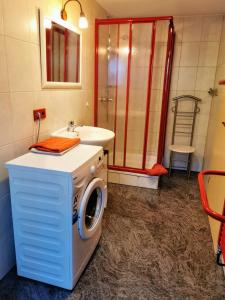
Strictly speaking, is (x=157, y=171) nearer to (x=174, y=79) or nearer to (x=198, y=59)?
(x=174, y=79)

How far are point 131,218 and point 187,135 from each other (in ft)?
6.16

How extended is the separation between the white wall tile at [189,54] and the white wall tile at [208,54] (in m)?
0.07

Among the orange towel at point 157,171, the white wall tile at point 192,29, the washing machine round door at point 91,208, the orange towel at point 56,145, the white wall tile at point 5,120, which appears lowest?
the orange towel at point 157,171

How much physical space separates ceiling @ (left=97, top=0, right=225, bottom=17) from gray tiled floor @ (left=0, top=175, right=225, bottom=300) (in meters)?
2.38

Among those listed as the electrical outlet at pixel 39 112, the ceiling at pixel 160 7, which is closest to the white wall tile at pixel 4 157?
the electrical outlet at pixel 39 112

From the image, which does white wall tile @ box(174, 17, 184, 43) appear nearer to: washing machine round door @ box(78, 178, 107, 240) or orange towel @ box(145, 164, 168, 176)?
orange towel @ box(145, 164, 168, 176)

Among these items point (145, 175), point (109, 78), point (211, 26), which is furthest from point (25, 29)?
point (211, 26)

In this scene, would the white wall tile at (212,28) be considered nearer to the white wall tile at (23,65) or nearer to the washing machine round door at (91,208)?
the white wall tile at (23,65)

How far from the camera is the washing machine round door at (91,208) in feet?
4.92

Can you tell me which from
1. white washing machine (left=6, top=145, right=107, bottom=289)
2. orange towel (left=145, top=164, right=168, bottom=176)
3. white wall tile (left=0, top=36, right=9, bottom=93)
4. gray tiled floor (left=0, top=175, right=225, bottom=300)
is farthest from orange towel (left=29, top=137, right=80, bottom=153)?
orange towel (left=145, top=164, right=168, bottom=176)

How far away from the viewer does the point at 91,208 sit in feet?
5.96

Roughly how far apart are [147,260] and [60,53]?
6.43 feet

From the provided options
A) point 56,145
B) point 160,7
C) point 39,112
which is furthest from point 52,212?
point 160,7

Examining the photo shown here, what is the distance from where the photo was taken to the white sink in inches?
80.9
